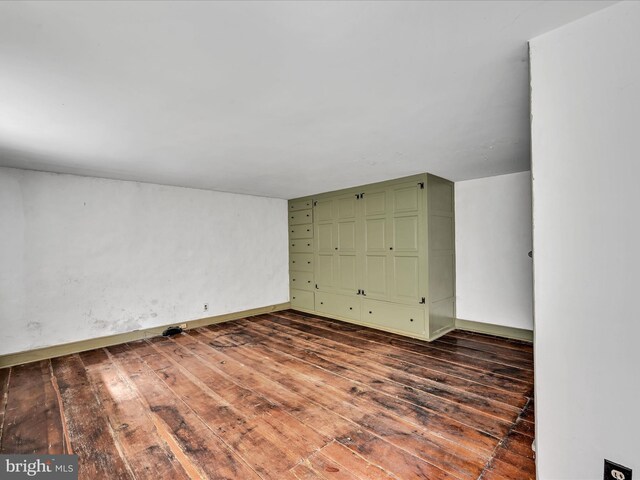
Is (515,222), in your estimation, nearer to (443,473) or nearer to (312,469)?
(443,473)

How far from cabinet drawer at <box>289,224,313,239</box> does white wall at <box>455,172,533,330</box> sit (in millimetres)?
2552

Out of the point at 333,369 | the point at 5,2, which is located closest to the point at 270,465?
the point at 333,369

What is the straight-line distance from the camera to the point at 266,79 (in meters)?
1.60

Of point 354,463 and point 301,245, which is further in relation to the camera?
point 301,245

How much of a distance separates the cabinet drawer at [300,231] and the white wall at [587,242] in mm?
4338

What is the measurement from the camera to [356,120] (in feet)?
7.14

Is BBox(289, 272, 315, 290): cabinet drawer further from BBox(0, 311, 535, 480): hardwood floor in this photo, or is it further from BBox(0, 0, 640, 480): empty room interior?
BBox(0, 311, 535, 480): hardwood floor

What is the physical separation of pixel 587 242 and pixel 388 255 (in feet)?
10.0

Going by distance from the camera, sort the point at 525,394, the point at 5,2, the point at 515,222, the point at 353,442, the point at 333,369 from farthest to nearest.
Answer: the point at 515,222, the point at 333,369, the point at 525,394, the point at 353,442, the point at 5,2

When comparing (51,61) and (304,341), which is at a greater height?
(51,61)

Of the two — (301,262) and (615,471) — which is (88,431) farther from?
(301,262)

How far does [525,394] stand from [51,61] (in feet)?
12.6
